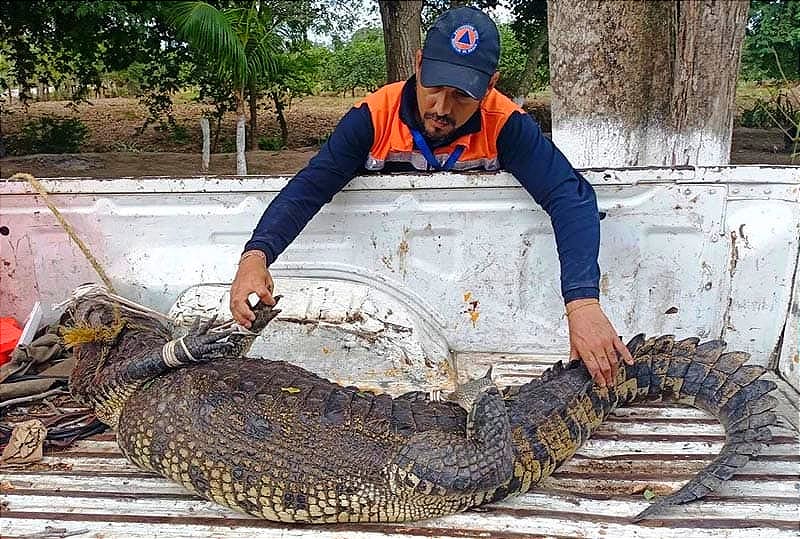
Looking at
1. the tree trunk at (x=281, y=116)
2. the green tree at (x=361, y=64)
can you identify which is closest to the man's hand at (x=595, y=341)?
the tree trunk at (x=281, y=116)

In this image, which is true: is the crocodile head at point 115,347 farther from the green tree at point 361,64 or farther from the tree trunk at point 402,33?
the green tree at point 361,64

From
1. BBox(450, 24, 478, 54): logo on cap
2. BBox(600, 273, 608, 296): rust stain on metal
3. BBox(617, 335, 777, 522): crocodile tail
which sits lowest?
BBox(617, 335, 777, 522): crocodile tail

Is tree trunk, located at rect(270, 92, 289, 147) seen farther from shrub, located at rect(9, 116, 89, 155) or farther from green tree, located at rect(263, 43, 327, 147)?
shrub, located at rect(9, 116, 89, 155)

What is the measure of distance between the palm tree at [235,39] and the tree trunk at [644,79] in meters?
4.04

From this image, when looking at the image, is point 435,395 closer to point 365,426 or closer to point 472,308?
point 472,308

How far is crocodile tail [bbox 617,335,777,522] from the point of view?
2422 millimetres

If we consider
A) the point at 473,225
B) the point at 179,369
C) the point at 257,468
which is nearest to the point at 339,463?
the point at 257,468

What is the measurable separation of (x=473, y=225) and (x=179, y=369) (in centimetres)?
131

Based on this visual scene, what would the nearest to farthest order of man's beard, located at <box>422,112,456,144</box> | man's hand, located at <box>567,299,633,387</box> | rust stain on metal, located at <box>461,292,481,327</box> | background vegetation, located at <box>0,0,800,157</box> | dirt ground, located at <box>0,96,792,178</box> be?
1. man's hand, located at <box>567,299,633,387</box>
2. man's beard, located at <box>422,112,456,144</box>
3. rust stain on metal, located at <box>461,292,481,327</box>
4. background vegetation, located at <box>0,0,800,157</box>
5. dirt ground, located at <box>0,96,792,178</box>

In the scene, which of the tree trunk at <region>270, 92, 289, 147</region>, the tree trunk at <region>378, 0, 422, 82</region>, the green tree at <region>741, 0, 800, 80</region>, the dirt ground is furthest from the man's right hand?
the tree trunk at <region>270, 92, 289, 147</region>

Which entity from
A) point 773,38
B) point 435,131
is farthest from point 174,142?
point 435,131

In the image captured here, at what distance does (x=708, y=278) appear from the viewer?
300cm

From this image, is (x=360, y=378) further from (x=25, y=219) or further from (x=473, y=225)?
(x=25, y=219)

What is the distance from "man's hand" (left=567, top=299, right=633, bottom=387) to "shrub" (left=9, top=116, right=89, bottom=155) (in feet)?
34.6
